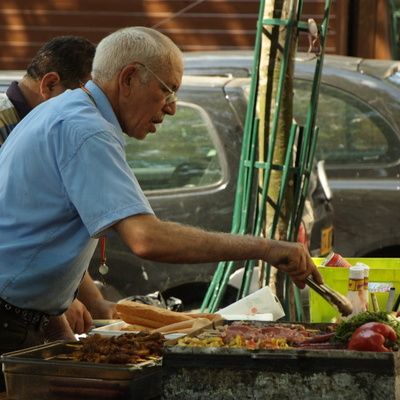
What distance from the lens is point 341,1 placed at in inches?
610

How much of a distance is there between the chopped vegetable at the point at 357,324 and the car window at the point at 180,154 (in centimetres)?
429

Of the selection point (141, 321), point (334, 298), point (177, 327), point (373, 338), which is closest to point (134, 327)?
point (141, 321)

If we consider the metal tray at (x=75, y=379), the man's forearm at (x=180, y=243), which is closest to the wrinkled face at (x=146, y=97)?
the man's forearm at (x=180, y=243)

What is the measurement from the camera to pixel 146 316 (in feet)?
15.3

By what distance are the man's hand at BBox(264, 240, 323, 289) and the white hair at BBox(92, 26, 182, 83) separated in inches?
26.7

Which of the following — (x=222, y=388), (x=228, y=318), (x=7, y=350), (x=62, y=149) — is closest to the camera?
(x=222, y=388)

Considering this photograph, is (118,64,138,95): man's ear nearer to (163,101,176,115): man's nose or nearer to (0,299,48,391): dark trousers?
(163,101,176,115): man's nose

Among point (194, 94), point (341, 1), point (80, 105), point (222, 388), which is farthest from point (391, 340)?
point (341, 1)

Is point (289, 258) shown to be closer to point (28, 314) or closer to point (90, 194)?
point (90, 194)

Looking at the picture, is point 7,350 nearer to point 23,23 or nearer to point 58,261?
point 58,261

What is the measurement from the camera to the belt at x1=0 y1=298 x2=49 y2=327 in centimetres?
429

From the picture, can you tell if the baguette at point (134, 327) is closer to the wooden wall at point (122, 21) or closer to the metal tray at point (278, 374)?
the metal tray at point (278, 374)

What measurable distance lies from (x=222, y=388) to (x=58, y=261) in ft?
2.55

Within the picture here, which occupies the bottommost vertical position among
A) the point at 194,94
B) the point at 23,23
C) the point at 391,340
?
the point at 23,23
